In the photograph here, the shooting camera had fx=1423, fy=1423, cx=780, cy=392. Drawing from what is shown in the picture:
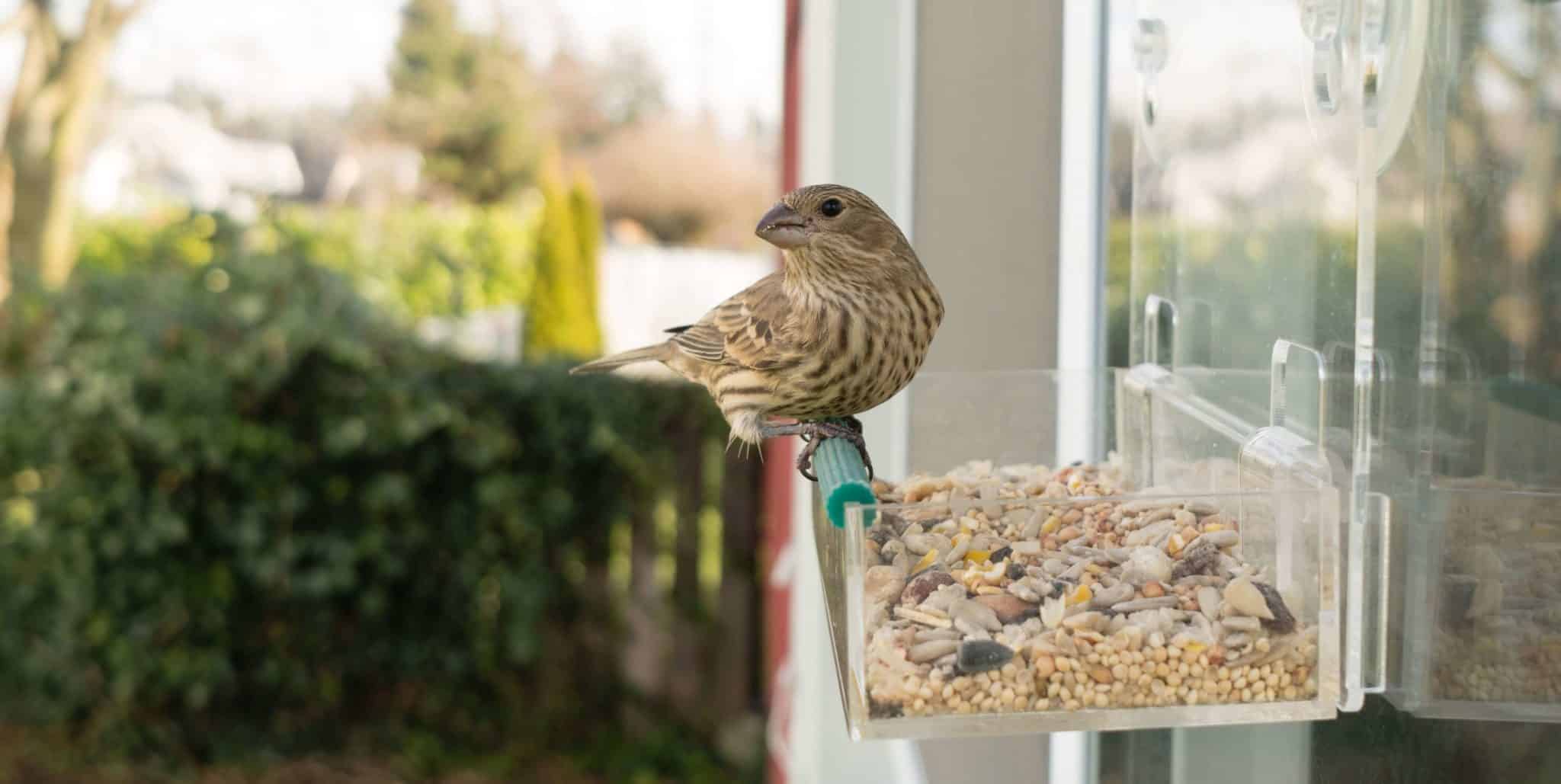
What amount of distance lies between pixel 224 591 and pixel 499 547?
3.53 feet

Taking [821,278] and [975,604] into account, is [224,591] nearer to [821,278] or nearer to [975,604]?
[821,278]

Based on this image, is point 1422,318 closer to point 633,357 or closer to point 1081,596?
point 1081,596

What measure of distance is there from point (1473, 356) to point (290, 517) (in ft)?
16.9

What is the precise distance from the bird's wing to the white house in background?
37.6ft

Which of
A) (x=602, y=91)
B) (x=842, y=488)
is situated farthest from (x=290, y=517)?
(x=602, y=91)

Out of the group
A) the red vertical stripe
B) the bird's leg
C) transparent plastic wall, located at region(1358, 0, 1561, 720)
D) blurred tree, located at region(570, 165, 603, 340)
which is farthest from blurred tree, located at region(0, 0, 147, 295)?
transparent plastic wall, located at region(1358, 0, 1561, 720)

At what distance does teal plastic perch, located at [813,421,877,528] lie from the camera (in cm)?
120

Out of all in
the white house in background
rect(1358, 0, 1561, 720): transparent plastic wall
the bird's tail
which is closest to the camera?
rect(1358, 0, 1561, 720): transparent plastic wall

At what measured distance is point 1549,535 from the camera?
1030mm

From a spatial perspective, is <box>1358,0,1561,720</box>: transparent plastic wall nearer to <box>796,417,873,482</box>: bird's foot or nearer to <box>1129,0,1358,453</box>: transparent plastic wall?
<box>1129,0,1358,453</box>: transparent plastic wall

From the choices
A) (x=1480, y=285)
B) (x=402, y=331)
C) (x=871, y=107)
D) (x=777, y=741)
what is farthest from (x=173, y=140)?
(x=1480, y=285)

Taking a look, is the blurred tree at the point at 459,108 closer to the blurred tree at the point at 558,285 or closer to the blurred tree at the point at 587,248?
the blurred tree at the point at 587,248

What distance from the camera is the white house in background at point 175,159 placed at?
42.5ft

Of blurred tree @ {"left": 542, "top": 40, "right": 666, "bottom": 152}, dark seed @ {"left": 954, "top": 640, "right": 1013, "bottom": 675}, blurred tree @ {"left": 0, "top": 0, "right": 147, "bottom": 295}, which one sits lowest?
dark seed @ {"left": 954, "top": 640, "right": 1013, "bottom": 675}
